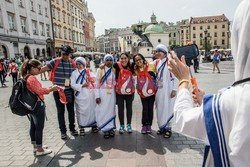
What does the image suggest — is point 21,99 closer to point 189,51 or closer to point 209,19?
point 189,51

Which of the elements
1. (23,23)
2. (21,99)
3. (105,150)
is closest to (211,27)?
(23,23)

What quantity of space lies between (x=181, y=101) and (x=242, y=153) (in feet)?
1.37

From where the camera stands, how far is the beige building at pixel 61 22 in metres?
36.5

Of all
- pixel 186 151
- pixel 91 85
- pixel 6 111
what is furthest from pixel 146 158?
pixel 6 111

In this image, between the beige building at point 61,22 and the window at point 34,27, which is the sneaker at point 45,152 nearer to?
the window at point 34,27

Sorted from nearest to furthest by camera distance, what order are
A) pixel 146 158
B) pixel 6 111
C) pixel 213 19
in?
1. pixel 146 158
2. pixel 6 111
3. pixel 213 19

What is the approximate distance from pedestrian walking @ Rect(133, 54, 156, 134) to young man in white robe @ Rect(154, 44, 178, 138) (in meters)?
0.13

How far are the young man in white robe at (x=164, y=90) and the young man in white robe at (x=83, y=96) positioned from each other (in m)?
1.54

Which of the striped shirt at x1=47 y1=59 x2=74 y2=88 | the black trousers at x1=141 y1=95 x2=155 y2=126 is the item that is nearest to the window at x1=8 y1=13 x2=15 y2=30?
the striped shirt at x1=47 y1=59 x2=74 y2=88

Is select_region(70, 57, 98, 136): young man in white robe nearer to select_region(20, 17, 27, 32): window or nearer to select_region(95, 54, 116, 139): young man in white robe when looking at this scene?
select_region(95, 54, 116, 139): young man in white robe

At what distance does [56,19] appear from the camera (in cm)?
3688

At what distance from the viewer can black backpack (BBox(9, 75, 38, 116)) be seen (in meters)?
3.49

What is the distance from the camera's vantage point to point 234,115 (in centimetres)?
94

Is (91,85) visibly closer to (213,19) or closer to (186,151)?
(186,151)
